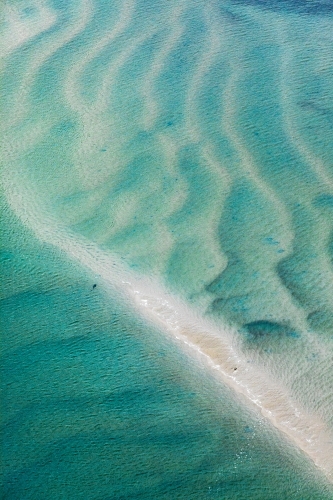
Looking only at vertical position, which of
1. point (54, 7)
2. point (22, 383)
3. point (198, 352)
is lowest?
point (198, 352)

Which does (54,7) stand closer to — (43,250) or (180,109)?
(180,109)

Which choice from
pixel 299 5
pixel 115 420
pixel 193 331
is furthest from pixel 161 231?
pixel 299 5

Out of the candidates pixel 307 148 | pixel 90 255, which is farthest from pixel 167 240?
pixel 307 148

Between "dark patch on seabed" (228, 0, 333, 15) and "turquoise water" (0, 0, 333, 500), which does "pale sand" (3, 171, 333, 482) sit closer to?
"turquoise water" (0, 0, 333, 500)

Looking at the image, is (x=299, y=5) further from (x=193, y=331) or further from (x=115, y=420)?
(x=115, y=420)

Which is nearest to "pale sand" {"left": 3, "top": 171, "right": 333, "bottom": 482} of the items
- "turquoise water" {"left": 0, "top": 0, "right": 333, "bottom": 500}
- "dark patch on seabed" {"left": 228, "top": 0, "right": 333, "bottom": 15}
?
"turquoise water" {"left": 0, "top": 0, "right": 333, "bottom": 500}

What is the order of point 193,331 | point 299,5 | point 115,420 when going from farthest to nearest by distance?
point 299,5
point 193,331
point 115,420
